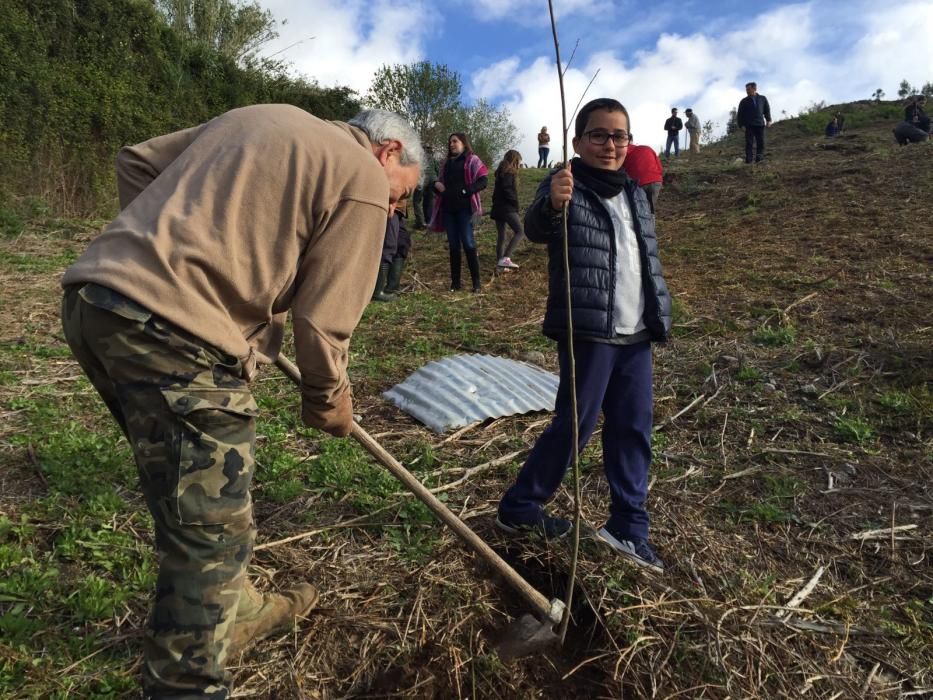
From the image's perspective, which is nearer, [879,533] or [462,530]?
[462,530]

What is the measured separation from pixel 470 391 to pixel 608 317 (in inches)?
76.8

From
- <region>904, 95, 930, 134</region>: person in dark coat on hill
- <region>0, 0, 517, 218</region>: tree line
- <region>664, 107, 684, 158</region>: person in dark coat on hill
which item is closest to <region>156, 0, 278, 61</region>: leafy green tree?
<region>0, 0, 517, 218</region>: tree line

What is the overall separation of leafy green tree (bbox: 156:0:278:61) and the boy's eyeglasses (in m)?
19.5

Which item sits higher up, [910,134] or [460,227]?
[910,134]

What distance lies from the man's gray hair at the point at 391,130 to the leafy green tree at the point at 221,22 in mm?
19638

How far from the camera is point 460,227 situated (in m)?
7.53

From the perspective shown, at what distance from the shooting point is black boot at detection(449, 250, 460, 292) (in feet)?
25.5

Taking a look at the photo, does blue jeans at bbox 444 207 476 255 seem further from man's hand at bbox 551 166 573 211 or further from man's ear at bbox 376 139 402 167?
man's ear at bbox 376 139 402 167

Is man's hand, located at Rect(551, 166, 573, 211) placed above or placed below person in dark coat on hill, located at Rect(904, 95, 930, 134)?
below

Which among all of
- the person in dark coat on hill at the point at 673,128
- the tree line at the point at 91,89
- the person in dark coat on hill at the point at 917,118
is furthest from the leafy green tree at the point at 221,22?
the person in dark coat on hill at the point at 917,118

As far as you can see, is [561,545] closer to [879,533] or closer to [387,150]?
[879,533]

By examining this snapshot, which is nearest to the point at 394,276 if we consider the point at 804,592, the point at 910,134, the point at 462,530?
the point at 462,530

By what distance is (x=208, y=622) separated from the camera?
1.51 metres

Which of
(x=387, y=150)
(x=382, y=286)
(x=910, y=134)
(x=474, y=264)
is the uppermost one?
(x=910, y=134)
